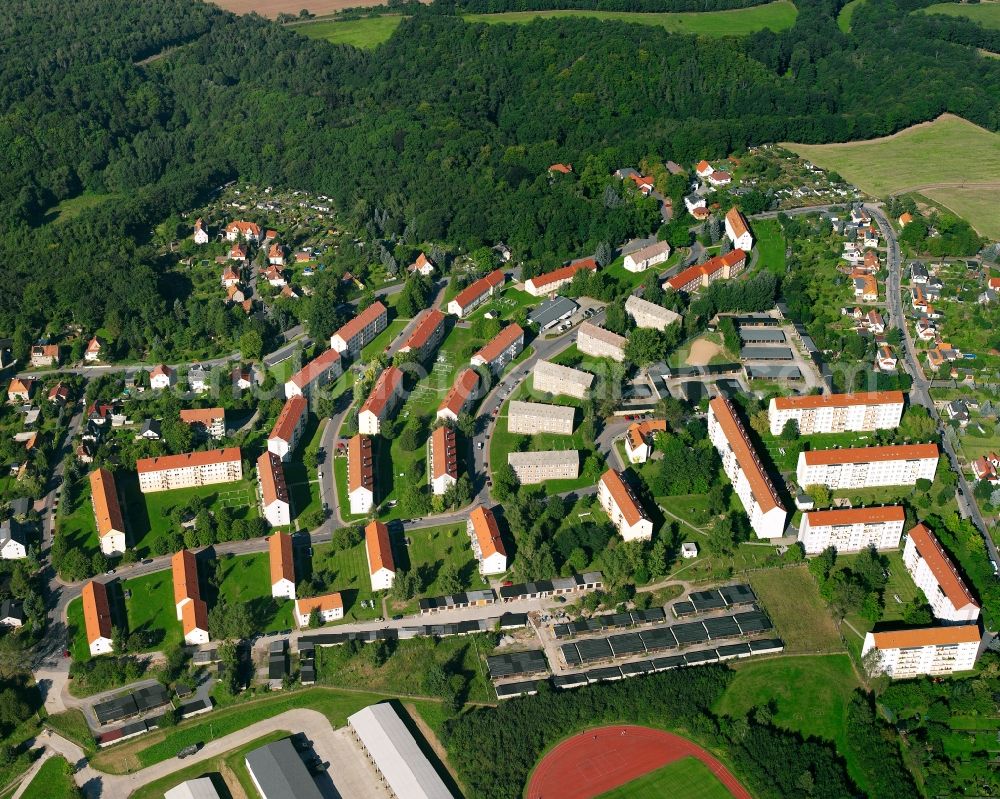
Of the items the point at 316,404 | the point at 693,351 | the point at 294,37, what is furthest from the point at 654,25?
the point at 316,404

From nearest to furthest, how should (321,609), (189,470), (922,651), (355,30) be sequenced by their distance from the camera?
(922,651)
(321,609)
(189,470)
(355,30)

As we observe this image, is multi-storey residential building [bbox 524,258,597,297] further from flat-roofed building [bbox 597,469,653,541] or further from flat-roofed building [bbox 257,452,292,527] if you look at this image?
flat-roofed building [bbox 257,452,292,527]

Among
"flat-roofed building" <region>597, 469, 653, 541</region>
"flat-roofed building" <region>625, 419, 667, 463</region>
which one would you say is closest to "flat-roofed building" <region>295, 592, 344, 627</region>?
"flat-roofed building" <region>597, 469, 653, 541</region>

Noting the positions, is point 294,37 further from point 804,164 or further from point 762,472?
point 762,472

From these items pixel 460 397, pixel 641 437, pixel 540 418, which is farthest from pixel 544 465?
pixel 460 397

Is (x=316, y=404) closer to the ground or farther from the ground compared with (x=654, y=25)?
closer to the ground

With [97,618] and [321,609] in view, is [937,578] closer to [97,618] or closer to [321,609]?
[321,609]

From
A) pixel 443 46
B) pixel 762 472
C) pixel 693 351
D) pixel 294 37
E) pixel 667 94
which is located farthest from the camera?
pixel 294 37
